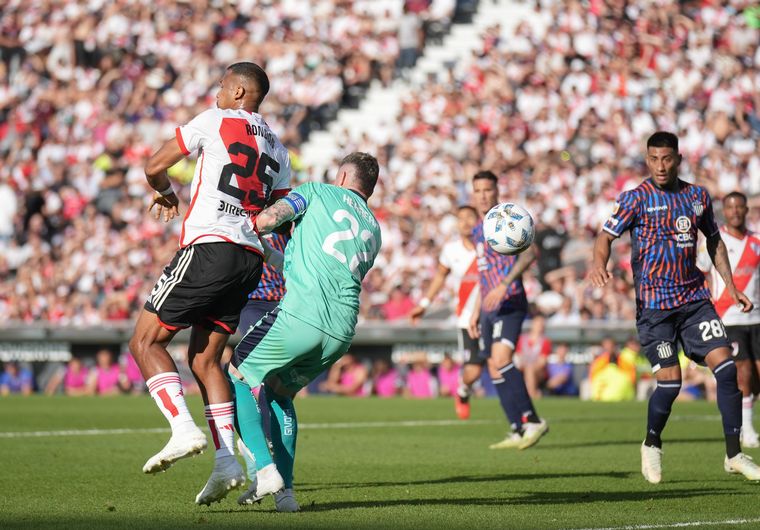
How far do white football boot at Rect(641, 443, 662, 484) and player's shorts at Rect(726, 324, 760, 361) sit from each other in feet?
13.2

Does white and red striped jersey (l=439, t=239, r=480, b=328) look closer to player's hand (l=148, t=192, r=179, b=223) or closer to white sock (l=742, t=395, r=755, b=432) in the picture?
white sock (l=742, t=395, r=755, b=432)

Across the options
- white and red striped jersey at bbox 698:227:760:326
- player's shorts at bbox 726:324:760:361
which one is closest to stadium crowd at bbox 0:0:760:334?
white and red striped jersey at bbox 698:227:760:326

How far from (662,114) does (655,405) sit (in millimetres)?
16924

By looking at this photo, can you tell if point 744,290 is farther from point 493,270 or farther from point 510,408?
point 510,408

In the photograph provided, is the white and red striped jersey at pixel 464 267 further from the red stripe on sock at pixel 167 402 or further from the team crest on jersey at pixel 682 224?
the red stripe on sock at pixel 167 402

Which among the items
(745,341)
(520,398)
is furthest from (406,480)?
(745,341)

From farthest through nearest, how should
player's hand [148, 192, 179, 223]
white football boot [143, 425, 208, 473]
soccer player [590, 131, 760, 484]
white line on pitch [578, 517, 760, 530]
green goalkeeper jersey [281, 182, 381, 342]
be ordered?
soccer player [590, 131, 760, 484]
player's hand [148, 192, 179, 223]
green goalkeeper jersey [281, 182, 381, 342]
white football boot [143, 425, 208, 473]
white line on pitch [578, 517, 760, 530]

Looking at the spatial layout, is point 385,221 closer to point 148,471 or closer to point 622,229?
point 622,229

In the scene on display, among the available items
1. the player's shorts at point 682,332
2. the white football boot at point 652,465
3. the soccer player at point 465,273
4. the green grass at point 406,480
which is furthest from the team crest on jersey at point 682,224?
the soccer player at point 465,273

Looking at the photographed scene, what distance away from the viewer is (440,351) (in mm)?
23344

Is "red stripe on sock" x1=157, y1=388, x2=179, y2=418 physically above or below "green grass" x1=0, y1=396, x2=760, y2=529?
above

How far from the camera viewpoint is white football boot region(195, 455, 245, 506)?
7539 millimetres

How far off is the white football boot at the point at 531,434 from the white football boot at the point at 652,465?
9.53 ft

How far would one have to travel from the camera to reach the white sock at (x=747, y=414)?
13298 mm
